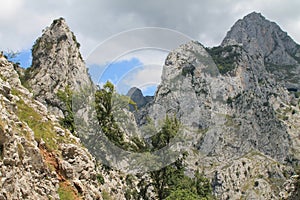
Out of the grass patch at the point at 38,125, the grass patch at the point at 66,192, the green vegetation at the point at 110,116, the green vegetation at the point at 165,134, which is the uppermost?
the green vegetation at the point at 110,116

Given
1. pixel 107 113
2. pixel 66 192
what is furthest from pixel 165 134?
pixel 66 192

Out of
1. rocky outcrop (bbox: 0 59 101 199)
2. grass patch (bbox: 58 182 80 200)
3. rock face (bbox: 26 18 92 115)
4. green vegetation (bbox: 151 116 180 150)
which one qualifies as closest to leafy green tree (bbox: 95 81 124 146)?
green vegetation (bbox: 151 116 180 150)

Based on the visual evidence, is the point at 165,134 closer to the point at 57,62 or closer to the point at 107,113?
the point at 107,113

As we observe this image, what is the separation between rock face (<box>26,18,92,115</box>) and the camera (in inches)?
3760

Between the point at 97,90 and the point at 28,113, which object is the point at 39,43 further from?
the point at 28,113

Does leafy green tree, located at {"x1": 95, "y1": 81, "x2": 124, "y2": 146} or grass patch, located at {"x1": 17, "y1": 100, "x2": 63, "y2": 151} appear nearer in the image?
grass patch, located at {"x1": 17, "y1": 100, "x2": 63, "y2": 151}

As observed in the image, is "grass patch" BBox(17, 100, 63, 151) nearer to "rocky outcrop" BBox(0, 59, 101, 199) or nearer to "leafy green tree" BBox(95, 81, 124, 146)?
→ "rocky outcrop" BBox(0, 59, 101, 199)

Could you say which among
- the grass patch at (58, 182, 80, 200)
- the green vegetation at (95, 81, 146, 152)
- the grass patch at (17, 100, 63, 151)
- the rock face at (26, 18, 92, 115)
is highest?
the rock face at (26, 18, 92, 115)

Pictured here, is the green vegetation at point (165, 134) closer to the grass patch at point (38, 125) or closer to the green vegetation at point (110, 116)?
the green vegetation at point (110, 116)

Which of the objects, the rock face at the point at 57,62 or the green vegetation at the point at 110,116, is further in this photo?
the rock face at the point at 57,62

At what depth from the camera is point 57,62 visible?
102 metres

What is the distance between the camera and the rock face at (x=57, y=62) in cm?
9550

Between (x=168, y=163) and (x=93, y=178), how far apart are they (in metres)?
18.5

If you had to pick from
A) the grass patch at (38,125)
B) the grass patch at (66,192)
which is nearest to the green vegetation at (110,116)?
the grass patch at (38,125)
